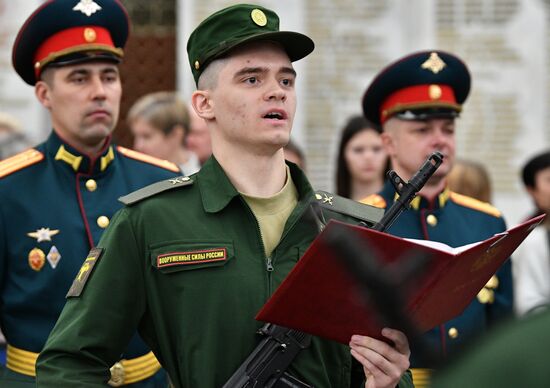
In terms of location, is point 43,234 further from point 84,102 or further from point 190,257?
point 190,257

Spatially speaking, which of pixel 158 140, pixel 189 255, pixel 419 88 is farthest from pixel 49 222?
pixel 158 140

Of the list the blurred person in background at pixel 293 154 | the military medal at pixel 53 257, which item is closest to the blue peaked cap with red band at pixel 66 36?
the military medal at pixel 53 257

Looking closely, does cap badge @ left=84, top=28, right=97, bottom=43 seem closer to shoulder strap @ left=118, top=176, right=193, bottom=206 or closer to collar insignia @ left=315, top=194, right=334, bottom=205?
shoulder strap @ left=118, top=176, right=193, bottom=206

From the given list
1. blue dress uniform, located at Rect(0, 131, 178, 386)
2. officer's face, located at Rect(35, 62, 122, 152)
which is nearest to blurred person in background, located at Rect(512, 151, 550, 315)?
blue dress uniform, located at Rect(0, 131, 178, 386)

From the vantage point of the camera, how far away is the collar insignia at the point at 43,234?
13.9 feet

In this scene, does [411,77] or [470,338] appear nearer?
[470,338]

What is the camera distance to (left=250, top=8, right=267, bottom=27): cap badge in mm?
3182

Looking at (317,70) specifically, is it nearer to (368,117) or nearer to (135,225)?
(368,117)

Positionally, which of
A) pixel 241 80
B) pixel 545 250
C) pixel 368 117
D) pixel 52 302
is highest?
pixel 241 80

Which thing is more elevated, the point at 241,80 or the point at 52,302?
the point at 241,80

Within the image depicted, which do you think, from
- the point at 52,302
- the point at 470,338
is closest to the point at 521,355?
Answer: the point at 470,338

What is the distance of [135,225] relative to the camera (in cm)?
305

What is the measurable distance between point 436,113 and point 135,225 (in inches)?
91.6

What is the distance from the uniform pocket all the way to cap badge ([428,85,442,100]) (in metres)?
2.33
